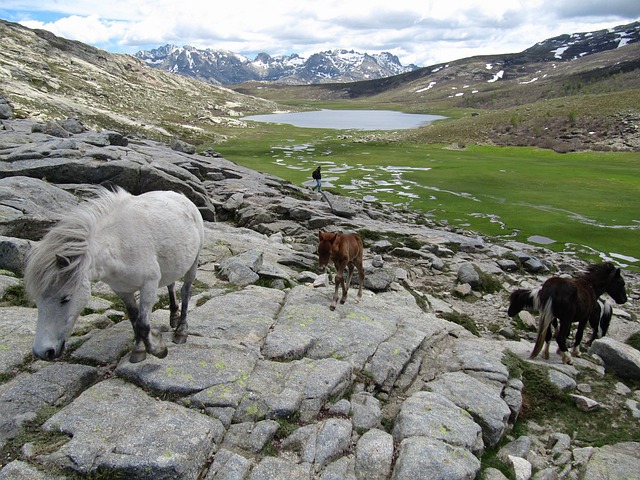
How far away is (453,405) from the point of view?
895cm

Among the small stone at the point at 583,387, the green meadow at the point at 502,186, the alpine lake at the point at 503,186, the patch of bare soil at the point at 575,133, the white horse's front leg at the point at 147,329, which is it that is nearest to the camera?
the white horse's front leg at the point at 147,329

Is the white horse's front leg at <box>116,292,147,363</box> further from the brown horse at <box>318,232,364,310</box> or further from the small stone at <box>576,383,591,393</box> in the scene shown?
the small stone at <box>576,383,591,393</box>

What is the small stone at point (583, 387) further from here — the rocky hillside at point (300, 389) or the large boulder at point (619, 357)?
the large boulder at point (619, 357)

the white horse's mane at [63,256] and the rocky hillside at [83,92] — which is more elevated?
the rocky hillside at [83,92]

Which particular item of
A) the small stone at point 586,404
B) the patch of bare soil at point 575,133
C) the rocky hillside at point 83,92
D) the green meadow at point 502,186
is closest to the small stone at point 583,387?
the small stone at point 586,404

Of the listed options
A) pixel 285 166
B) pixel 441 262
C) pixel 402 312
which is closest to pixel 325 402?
pixel 402 312

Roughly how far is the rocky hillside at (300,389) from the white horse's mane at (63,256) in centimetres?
205

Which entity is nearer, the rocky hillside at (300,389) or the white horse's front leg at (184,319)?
the rocky hillside at (300,389)

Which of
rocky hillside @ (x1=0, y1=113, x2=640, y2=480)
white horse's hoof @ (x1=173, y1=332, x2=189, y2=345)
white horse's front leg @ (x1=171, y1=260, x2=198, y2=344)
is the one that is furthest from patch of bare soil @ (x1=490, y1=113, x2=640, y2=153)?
white horse's hoof @ (x1=173, y1=332, x2=189, y2=345)

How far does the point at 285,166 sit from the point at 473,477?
180 ft

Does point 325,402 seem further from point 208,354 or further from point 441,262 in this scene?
point 441,262

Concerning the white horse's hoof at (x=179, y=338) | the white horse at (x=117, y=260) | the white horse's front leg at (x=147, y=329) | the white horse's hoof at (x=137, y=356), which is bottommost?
the white horse's hoof at (x=179, y=338)

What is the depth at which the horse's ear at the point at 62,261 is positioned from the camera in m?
6.46

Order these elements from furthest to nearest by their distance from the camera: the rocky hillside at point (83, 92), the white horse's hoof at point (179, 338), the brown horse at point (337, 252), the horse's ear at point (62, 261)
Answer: the rocky hillside at point (83, 92) → the brown horse at point (337, 252) → the white horse's hoof at point (179, 338) → the horse's ear at point (62, 261)
